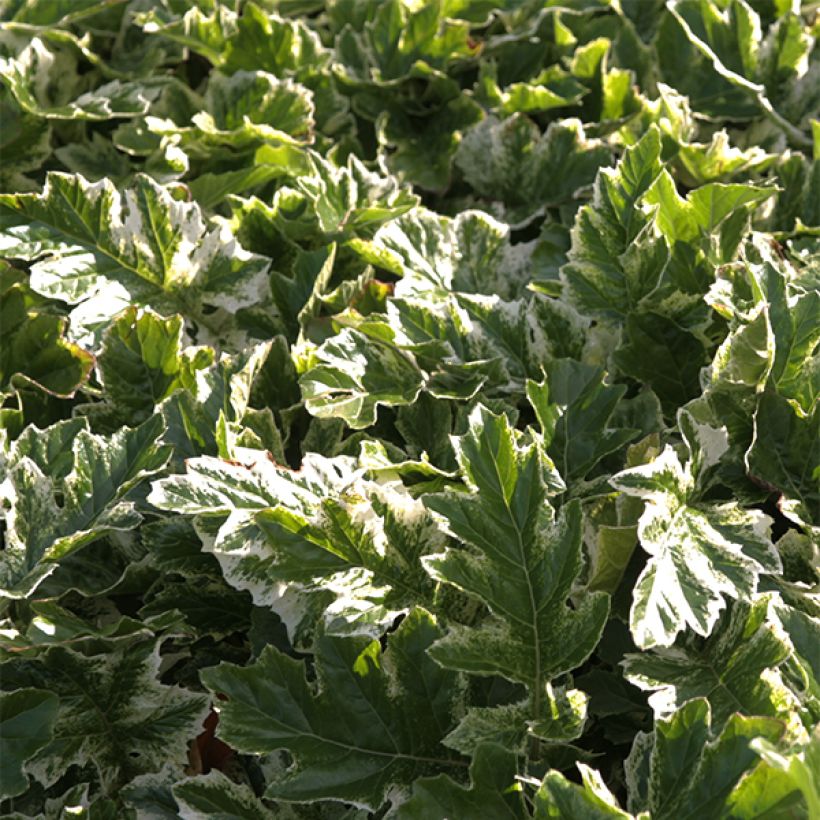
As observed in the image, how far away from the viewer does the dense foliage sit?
1062 millimetres

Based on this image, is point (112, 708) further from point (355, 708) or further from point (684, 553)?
point (684, 553)

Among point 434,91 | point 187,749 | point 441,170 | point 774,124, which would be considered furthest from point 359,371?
point 774,124

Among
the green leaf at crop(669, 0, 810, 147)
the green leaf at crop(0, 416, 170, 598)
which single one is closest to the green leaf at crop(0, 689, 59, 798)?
the green leaf at crop(0, 416, 170, 598)

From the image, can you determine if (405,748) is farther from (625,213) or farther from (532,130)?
(532,130)

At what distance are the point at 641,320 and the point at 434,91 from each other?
749mm

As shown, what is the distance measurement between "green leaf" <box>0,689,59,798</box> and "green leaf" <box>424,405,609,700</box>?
0.41 m

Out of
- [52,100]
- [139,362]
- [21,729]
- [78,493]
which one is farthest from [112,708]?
[52,100]

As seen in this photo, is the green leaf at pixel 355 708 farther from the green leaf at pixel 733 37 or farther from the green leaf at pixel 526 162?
the green leaf at pixel 733 37

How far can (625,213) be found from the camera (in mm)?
1381

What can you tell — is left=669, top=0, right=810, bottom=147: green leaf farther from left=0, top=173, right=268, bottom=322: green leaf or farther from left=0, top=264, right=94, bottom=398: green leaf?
left=0, top=264, right=94, bottom=398: green leaf

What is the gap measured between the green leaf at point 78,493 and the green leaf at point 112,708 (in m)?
0.10

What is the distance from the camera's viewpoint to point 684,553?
105 cm

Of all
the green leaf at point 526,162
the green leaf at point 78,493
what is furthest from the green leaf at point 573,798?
the green leaf at point 526,162

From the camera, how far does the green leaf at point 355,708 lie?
3.54ft
